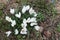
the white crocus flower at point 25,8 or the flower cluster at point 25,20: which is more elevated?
the white crocus flower at point 25,8

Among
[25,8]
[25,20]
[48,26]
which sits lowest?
[48,26]

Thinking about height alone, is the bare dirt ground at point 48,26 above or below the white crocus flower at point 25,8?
below

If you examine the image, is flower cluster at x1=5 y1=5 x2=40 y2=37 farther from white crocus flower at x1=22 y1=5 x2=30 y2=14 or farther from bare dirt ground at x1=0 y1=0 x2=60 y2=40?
bare dirt ground at x1=0 y1=0 x2=60 y2=40

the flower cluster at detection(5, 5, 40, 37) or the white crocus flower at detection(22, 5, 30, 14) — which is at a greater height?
the white crocus flower at detection(22, 5, 30, 14)

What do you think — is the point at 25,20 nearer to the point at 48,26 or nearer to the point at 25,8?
the point at 25,8

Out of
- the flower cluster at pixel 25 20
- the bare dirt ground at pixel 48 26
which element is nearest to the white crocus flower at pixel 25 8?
the flower cluster at pixel 25 20

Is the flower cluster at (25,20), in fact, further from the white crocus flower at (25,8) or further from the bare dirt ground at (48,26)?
the bare dirt ground at (48,26)

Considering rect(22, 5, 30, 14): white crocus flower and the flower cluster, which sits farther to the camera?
rect(22, 5, 30, 14): white crocus flower

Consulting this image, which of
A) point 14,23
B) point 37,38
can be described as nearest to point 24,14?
point 14,23

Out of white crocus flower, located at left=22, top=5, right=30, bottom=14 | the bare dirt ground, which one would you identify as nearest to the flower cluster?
white crocus flower, located at left=22, top=5, right=30, bottom=14

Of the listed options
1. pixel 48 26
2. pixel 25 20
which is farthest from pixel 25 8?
pixel 48 26

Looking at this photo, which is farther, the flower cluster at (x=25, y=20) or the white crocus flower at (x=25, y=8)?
the white crocus flower at (x=25, y=8)
